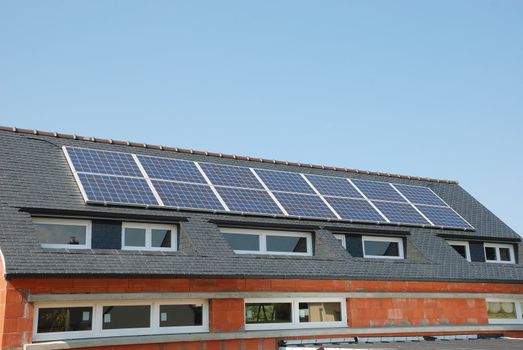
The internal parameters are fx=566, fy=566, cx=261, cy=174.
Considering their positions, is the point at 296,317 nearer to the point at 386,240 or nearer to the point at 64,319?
the point at 386,240

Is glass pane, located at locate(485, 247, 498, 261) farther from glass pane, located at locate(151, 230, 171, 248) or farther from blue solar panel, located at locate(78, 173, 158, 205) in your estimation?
blue solar panel, located at locate(78, 173, 158, 205)

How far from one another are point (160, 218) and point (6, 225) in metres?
4.03

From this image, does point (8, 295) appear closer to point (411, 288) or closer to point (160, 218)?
point (160, 218)

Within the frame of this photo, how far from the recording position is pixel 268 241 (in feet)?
58.1

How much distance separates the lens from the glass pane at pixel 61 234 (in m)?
14.3

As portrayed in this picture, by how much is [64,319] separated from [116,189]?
4.71 meters

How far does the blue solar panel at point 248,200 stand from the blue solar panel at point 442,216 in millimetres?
7064

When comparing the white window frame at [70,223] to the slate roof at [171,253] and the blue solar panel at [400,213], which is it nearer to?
the slate roof at [171,253]

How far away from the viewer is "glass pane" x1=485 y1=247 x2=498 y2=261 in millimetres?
21938

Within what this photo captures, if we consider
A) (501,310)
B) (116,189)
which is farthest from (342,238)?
(116,189)

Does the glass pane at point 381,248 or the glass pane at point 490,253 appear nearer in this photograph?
the glass pane at point 381,248

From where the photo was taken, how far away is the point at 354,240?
1917 cm

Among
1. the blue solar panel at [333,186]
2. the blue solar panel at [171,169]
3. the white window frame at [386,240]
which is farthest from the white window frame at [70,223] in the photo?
the blue solar panel at [333,186]

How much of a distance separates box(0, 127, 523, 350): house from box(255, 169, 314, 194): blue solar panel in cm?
9
